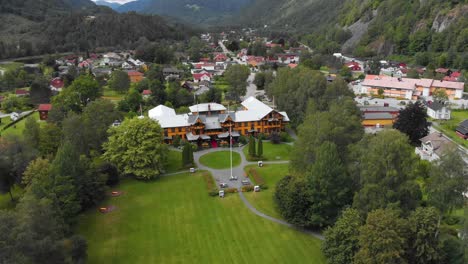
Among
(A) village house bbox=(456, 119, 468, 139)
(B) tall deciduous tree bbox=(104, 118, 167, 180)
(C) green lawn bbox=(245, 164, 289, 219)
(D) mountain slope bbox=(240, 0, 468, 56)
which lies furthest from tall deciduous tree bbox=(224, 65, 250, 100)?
(D) mountain slope bbox=(240, 0, 468, 56)

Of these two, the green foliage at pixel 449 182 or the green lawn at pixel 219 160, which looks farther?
the green lawn at pixel 219 160

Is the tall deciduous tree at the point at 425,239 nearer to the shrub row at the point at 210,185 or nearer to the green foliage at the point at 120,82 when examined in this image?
the shrub row at the point at 210,185

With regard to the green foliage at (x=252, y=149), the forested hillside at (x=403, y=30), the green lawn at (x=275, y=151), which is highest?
the forested hillside at (x=403, y=30)

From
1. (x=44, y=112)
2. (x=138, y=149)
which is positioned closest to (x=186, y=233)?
(x=138, y=149)

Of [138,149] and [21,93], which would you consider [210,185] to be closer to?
[138,149]

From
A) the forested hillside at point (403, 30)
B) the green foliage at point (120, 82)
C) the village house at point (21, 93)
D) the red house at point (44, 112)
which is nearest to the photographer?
the red house at point (44, 112)

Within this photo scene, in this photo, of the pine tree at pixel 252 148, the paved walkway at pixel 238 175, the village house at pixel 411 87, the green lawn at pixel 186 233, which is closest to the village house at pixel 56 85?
the paved walkway at pixel 238 175

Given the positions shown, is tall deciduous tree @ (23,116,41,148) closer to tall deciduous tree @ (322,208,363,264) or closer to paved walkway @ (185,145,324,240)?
paved walkway @ (185,145,324,240)
